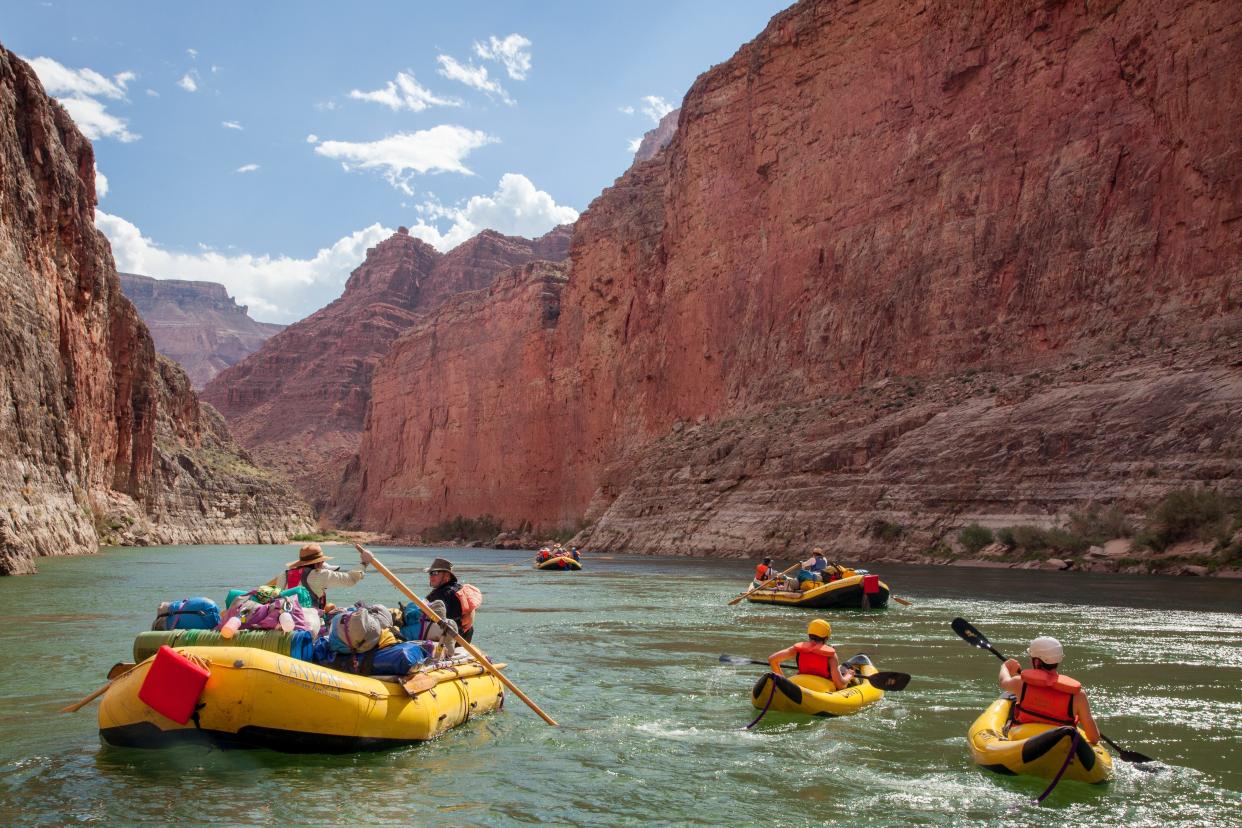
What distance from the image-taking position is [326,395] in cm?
16112

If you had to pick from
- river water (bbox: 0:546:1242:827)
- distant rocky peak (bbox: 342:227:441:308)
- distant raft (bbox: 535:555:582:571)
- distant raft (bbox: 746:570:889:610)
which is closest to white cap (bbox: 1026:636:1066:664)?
river water (bbox: 0:546:1242:827)

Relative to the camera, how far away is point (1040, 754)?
8375 millimetres

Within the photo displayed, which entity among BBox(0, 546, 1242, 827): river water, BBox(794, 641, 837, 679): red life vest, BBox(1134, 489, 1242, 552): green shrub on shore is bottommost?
BBox(0, 546, 1242, 827): river water

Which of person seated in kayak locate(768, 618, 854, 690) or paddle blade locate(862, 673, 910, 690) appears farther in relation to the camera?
paddle blade locate(862, 673, 910, 690)

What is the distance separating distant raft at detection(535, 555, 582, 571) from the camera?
42.0 meters

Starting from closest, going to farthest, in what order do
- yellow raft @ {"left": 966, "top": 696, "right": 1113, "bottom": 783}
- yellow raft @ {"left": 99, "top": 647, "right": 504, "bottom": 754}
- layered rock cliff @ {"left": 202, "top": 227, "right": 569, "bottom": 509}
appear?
1. yellow raft @ {"left": 966, "top": 696, "right": 1113, "bottom": 783}
2. yellow raft @ {"left": 99, "top": 647, "right": 504, "bottom": 754}
3. layered rock cliff @ {"left": 202, "top": 227, "right": 569, "bottom": 509}

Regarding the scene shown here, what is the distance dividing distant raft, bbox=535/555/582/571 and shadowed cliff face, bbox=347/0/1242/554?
295 inches

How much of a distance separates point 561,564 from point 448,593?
101 feet

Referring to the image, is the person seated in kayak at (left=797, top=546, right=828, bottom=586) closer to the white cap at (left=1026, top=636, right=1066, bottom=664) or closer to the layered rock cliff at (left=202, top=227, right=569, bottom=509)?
the white cap at (left=1026, top=636, right=1066, bottom=664)

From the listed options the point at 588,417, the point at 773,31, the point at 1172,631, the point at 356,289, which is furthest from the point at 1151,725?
the point at 356,289

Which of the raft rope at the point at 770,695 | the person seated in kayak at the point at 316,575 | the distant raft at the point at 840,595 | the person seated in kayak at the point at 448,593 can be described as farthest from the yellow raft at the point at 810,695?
the distant raft at the point at 840,595

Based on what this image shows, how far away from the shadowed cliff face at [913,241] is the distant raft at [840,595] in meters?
13.2

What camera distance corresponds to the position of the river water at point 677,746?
7.87m

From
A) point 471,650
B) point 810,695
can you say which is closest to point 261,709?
point 471,650
